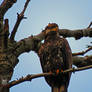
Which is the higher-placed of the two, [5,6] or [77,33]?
[5,6]

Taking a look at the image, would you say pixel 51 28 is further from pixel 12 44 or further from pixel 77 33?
pixel 12 44

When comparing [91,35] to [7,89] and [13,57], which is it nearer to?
[13,57]

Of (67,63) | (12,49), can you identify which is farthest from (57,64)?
(12,49)

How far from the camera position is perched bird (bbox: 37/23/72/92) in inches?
200

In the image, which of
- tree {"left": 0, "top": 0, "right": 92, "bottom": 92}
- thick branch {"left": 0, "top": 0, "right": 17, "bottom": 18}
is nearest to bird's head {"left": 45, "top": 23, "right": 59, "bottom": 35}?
tree {"left": 0, "top": 0, "right": 92, "bottom": 92}

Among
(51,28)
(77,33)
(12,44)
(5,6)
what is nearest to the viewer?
(12,44)

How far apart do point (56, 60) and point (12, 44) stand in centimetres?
97

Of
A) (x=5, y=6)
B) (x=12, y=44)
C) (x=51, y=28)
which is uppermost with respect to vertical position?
(x=5, y=6)

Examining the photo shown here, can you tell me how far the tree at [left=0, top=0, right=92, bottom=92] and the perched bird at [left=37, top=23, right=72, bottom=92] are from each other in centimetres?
26

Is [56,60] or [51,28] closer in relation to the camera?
[56,60]

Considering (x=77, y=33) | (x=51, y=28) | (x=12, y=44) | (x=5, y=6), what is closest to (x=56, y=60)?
(x=51, y=28)

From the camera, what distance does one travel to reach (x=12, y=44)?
4.79 metres

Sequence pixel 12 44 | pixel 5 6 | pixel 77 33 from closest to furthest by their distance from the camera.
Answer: pixel 12 44 → pixel 5 6 → pixel 77 33

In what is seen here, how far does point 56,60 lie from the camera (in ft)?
16.7
